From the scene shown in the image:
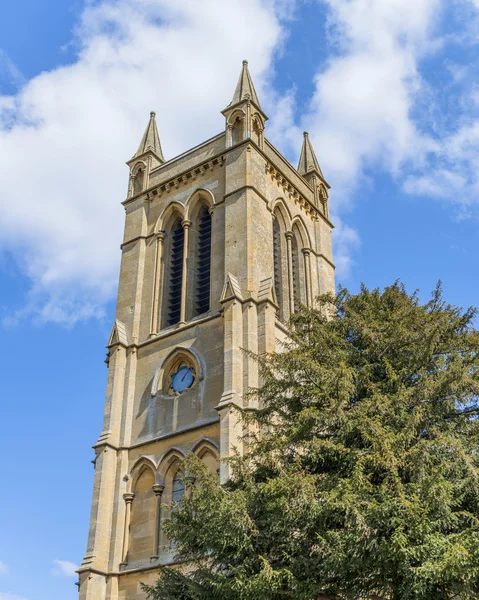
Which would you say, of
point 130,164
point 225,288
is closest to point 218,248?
point 225,288

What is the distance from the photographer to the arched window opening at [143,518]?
20938 millimetres

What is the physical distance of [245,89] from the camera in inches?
1128

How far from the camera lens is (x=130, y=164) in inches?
1198

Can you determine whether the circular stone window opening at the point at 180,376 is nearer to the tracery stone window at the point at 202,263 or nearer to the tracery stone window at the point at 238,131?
the tracery stone window at the point at 202,263

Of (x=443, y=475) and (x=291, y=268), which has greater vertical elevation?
(x=291, y=268)

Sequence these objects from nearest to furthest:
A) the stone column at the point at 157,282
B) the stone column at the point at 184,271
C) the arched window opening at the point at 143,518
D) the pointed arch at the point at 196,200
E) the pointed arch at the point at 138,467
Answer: the arched window opening at the point at 143,518 < the pointed arch at the point at 138,467 < the stone column at the point at 184,271 < the stone column at the point at 157,282 < the pointed arch at the point at 196,200

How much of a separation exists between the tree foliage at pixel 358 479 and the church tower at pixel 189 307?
3197 mm

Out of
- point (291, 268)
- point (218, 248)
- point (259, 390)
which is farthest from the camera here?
point (291, 268)

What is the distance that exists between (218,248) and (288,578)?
14.2m

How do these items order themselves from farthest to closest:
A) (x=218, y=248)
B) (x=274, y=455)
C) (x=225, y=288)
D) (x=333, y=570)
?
(x=218, y=248)
(x=225, y=288)
(x=274, y=455)
(x=333, y=570)

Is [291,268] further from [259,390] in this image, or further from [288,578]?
[288,578]

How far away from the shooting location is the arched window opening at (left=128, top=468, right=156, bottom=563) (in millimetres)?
20938

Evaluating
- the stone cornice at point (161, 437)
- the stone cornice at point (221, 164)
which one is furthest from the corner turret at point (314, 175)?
the stone cornice at point (161, 437)

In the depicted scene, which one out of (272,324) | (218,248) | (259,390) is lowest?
(259,390)
